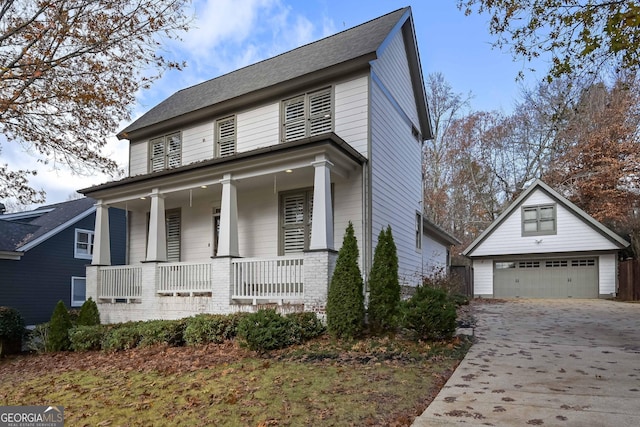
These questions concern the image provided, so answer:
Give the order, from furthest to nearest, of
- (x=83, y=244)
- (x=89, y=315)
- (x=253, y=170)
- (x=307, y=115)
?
(x=83, y=244)
(x=89, y=315)
(x=307, y=115)
(x=253, y=170)

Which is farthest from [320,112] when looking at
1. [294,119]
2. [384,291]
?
[384,291]

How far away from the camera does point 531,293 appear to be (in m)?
20.9

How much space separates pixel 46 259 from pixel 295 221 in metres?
13.7

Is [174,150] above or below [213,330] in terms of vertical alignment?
above

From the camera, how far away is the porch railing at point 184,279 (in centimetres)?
1109

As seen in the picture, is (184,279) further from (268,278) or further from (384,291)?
(384,291)

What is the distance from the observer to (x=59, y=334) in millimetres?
11211

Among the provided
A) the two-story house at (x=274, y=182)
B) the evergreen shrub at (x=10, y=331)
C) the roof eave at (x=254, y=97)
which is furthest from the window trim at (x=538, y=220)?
the evergreen shrub at (x=10, y=331)

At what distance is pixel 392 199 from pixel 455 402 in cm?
768

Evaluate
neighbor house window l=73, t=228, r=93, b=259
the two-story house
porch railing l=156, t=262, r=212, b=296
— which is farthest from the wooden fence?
neighbor house window l=73, t=228, r=93, b=259

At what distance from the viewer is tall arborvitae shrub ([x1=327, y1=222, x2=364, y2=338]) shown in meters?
8.33

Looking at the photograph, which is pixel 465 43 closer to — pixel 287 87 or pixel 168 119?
pixel 287 87

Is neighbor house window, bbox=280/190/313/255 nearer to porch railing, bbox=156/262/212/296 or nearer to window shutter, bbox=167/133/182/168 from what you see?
porch railing, bbox=156/262/212/296

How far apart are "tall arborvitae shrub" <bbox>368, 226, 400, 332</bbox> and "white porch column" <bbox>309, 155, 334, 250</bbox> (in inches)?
41.2
